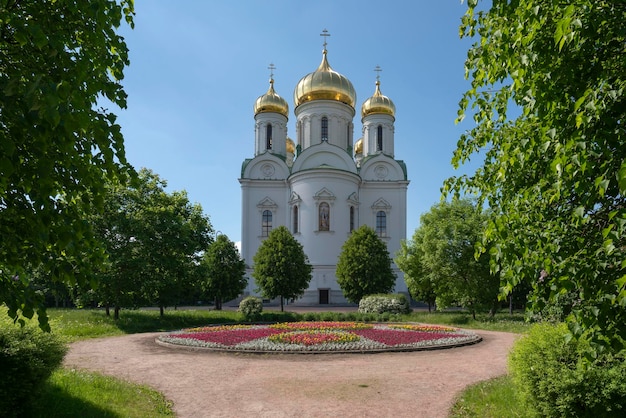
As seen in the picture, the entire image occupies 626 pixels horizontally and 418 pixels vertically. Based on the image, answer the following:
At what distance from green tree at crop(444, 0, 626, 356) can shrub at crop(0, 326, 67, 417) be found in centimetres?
587

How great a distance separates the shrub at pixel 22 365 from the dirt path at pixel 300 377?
2.07 meters

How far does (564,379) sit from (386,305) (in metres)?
20.6

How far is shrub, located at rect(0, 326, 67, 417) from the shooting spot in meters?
6.06

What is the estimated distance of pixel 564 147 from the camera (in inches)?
146

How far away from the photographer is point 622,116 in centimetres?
378

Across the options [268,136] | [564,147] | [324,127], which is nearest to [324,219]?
[324,127]

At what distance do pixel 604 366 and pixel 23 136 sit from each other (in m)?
6.34

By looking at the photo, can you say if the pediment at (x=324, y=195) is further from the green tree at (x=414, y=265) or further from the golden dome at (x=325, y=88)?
the green tree at (x=414, y=265)

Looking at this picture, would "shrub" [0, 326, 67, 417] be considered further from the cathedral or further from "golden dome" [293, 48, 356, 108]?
"golden dome" [293, 48, 356, 108]

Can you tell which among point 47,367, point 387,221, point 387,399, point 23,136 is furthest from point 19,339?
point 387,221

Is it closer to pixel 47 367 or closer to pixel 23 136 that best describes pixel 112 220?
pixel 47 367

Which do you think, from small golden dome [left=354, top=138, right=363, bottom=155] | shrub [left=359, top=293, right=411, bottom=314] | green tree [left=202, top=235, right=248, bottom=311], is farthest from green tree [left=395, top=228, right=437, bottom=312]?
small golden dome [left=354, top=138, right=363, bottom=155]

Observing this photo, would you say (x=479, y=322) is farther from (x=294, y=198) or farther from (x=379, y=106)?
(x=379, y=106)

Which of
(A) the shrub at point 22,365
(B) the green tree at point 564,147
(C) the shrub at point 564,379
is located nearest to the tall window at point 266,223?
(A) the shrub at point 22,365
